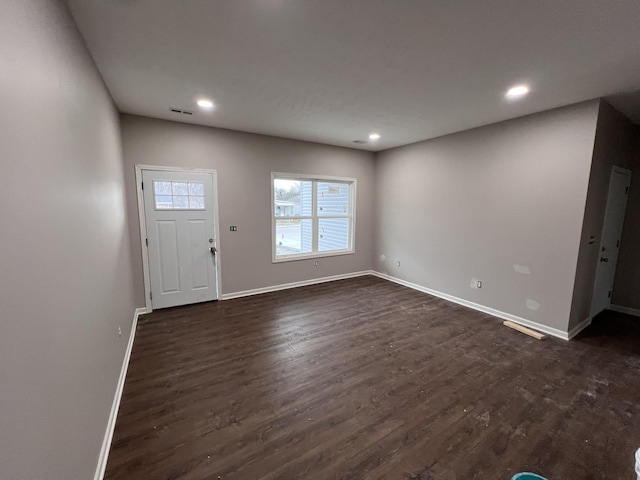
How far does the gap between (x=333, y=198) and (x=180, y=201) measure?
2.84m

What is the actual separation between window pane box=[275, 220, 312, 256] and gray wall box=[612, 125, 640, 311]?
484 cm

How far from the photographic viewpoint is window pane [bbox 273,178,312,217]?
4.87 m

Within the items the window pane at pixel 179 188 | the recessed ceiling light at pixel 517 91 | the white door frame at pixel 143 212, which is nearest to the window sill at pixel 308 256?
the white door frame at pixel 143 212

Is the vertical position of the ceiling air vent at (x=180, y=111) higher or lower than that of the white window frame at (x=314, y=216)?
higher

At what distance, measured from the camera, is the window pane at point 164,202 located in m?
3.85

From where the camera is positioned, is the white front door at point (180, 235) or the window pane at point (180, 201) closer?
the white front door at point (180, 235)

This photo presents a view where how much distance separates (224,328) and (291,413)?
5.57ft

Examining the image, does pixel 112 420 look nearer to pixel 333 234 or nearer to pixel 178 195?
pixel 178 195

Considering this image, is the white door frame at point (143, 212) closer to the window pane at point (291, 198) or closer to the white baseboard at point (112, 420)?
the white baseboard at point (112, 420)

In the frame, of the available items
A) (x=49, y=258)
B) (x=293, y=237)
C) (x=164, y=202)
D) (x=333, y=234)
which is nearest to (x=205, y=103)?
(x=164, y=202)

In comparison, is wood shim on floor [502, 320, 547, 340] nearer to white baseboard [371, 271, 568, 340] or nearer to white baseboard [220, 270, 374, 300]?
white baseboard [371, 271, 568, 340]

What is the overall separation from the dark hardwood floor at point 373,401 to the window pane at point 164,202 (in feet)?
5.18

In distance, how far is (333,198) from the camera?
5.61 m

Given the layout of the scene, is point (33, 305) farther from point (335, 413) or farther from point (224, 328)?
point (224, 328)
